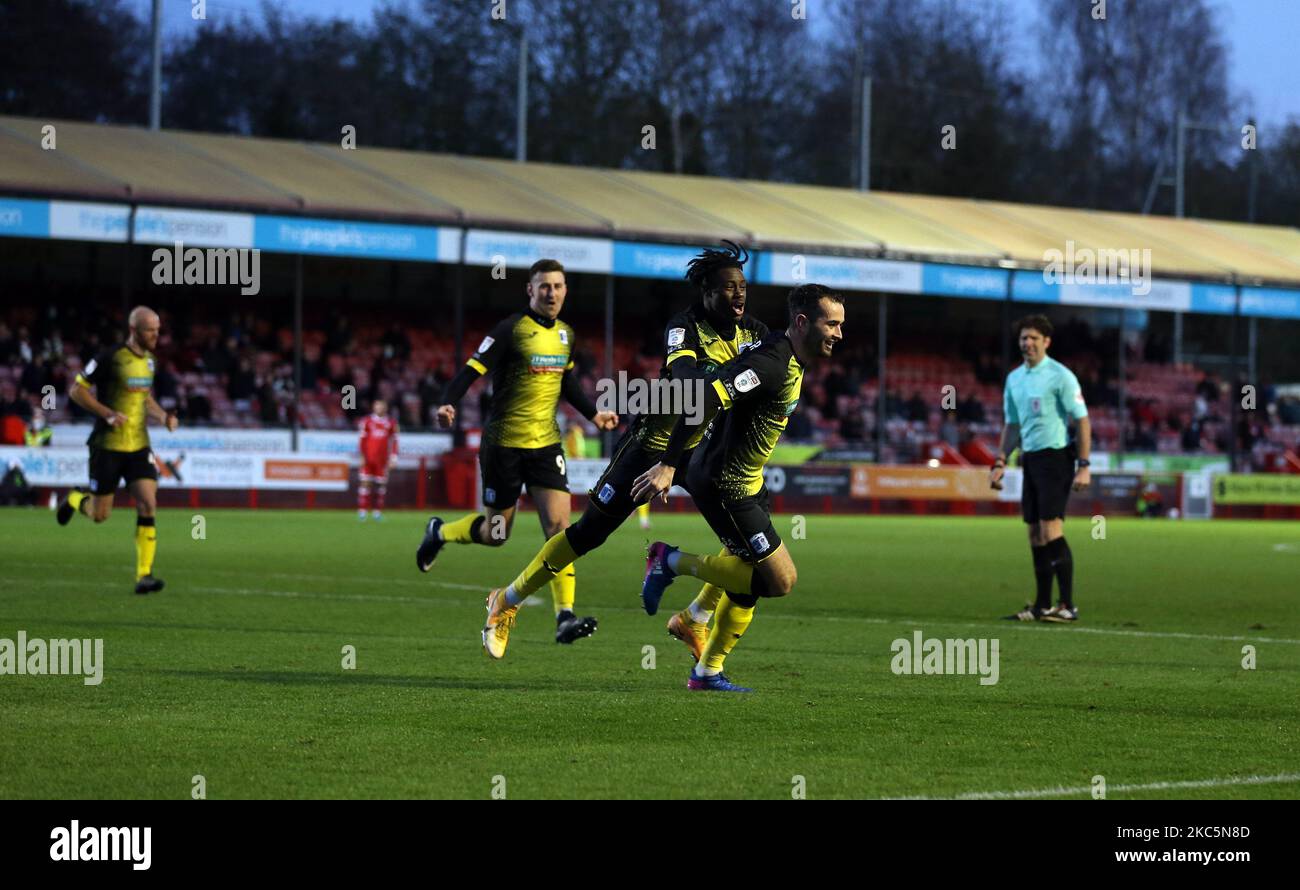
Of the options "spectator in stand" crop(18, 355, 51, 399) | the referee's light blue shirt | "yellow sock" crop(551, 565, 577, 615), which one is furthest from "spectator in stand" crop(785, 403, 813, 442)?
"yellow sock" crop(551, 565, 577, 615)

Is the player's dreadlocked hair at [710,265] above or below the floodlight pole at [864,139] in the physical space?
below

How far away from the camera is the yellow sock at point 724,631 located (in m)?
9.46

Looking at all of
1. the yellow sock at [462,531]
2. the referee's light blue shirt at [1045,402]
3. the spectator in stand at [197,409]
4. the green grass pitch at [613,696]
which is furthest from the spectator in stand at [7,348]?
the referee's light blue shirt at [1045,402]

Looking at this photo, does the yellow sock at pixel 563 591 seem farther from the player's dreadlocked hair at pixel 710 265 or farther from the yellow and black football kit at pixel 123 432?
the yellow and black football kit at pixel 123 432

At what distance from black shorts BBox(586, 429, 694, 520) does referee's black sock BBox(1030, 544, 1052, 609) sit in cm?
490

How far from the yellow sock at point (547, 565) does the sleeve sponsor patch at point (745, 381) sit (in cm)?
186

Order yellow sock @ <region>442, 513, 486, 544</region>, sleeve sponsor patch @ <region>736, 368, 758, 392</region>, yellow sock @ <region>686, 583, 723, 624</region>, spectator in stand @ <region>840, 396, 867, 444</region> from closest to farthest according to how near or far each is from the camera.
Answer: sleeve sponsor patch @ <region>736, 368, 758, 392</region> < yellow sock @ <region>686, 583, 723, 624</region> < yellow sock @ <region>442, 513, 486, 544</region> < spectator in stand @ <region>840, 396, 867, 444</region>

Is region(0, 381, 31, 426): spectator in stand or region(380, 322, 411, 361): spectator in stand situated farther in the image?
region(380, 322, 411, 361): spectator in stand

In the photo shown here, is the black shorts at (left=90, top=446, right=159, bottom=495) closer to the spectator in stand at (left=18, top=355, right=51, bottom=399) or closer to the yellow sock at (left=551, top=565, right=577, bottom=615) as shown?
the yellow sock at (left=551, top=565, right=577, bottom=615)

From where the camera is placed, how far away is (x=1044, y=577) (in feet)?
47.7

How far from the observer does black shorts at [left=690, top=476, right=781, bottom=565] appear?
30.4ft
